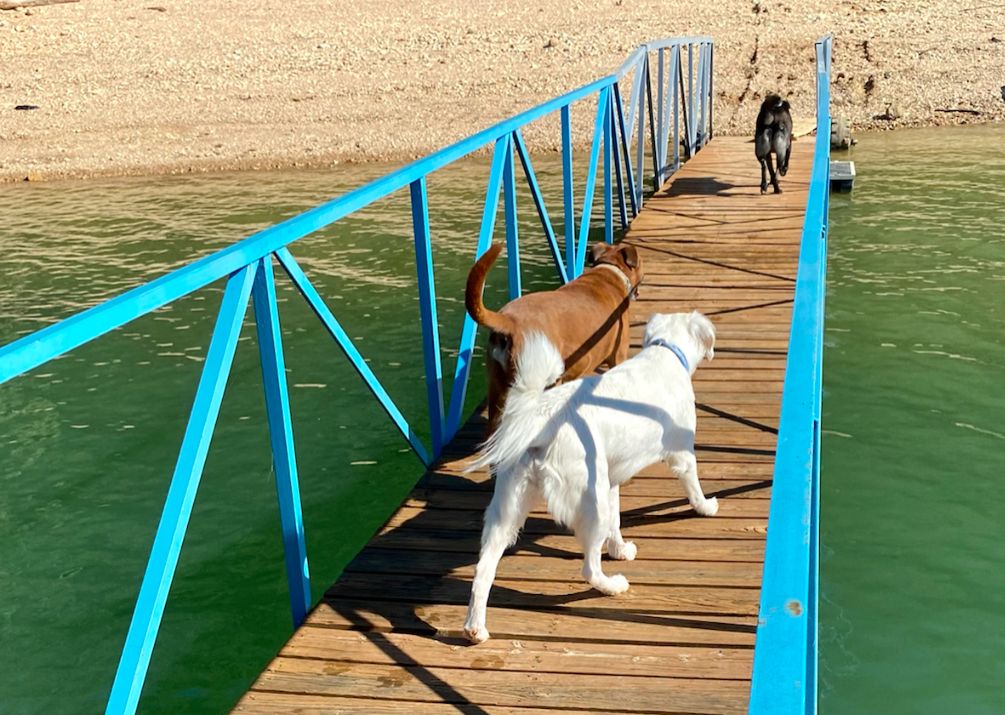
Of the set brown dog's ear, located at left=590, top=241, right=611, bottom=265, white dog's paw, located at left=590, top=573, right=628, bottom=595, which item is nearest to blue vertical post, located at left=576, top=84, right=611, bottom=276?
brown dog's ear, located at left=590, top=241, right=611, bottom=265

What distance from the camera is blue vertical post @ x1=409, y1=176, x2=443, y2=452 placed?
472 centimetres

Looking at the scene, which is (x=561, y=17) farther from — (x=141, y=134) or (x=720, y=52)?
(x=141, y=134)

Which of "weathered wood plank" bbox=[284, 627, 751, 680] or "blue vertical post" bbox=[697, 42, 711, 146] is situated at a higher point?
"blue vertical post" bbox=[697, 42, 711, 146]

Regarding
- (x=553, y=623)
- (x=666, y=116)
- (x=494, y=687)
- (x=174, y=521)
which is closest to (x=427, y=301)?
(x=553, y=623)

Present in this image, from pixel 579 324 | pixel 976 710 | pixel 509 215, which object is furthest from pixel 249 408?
pixel 976 710

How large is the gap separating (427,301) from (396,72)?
21.0 m

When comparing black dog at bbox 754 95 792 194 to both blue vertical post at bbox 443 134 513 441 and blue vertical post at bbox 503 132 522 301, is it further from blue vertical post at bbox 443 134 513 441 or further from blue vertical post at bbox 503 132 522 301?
blue vertical post at bbox 443 134 513 441

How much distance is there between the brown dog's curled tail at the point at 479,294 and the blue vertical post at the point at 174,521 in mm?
1145

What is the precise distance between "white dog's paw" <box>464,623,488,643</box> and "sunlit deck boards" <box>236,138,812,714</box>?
4 cm

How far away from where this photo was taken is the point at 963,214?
12844mm

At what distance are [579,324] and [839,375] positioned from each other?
373cm

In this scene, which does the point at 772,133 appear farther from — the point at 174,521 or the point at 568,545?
the point at 174,521

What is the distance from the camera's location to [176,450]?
775cm

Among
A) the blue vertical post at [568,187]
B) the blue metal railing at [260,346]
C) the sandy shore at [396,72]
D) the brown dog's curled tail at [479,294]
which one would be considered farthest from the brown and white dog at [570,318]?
the sandy shore at [396,72]
